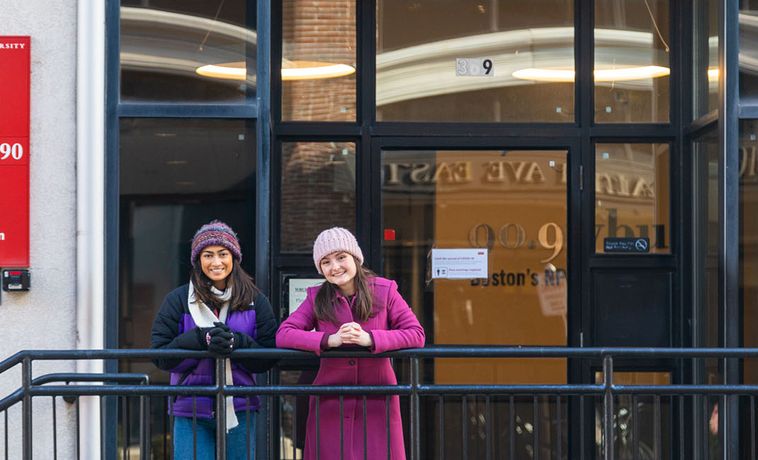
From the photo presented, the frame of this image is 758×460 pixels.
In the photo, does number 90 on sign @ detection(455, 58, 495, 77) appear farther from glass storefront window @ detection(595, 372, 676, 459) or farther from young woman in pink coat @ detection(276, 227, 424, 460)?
young woman in pink coat @ detection(276, 227, 424, 460)

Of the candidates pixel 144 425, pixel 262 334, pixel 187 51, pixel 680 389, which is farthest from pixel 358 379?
pixel 187 51

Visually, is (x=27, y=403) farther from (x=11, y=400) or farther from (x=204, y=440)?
(x=204, y=440)

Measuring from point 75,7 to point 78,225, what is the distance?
1.39m

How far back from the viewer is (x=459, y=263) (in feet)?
28.2

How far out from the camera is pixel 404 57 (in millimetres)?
8586

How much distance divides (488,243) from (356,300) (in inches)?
A: 106

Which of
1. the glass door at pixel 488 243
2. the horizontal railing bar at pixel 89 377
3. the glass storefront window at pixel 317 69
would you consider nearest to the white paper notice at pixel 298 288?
the glass door at pixel 488 243

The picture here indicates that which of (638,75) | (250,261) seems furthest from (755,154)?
(250,261)

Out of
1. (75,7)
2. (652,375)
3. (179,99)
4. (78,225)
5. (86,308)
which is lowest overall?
(652,375)

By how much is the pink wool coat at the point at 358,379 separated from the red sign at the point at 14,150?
2.25 meters

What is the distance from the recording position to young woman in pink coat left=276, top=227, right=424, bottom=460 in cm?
604

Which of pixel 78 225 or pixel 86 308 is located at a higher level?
pixel 78 225

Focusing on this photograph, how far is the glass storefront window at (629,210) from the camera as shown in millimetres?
8578

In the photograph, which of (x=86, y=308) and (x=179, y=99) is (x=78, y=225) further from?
(x=179, y=99)
